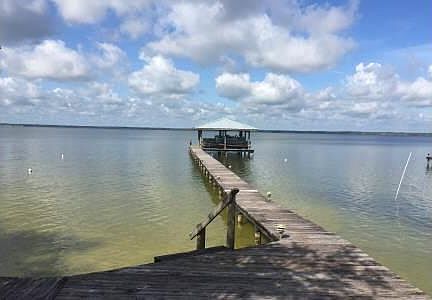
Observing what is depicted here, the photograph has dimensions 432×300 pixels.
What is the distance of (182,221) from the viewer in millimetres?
15820

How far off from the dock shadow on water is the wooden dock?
461cm

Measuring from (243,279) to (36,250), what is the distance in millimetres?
7832

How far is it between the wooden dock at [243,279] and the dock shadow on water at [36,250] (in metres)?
4.61

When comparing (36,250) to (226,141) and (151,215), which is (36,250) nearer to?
(151,215)

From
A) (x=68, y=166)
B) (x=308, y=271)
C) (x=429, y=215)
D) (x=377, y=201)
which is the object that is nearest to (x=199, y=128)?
(x=68, y=166)

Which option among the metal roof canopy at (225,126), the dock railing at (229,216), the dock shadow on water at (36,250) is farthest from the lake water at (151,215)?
the metal roof canopy at (225,126)

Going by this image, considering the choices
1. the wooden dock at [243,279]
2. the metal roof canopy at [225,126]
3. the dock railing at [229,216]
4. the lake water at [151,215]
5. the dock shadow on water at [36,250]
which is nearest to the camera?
the wooden dock at [243,279]

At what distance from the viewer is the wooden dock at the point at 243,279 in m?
5.91

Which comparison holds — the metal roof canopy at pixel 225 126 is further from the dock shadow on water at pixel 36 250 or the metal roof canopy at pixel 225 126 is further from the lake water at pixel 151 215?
the dock shadow on water at pixel 36 250

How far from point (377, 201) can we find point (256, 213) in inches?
451

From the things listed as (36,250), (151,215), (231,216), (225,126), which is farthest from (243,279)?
(225,126)

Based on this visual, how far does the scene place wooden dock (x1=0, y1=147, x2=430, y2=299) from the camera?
591 centimetres

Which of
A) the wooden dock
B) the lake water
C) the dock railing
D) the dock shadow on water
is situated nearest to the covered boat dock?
the lake water

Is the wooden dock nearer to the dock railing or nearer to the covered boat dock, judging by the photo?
the dock railing
